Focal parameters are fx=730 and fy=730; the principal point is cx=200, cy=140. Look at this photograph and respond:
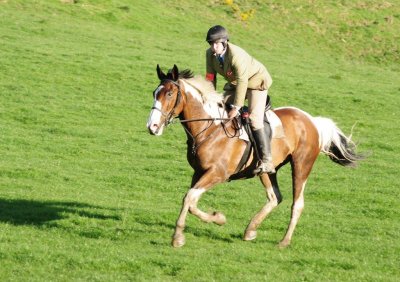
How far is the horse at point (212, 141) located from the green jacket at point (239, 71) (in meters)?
0.39

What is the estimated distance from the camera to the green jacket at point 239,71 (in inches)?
517

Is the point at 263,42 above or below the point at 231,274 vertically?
below

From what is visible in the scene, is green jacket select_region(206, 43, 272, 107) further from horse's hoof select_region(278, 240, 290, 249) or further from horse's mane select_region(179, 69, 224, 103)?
horse's hoof select_region(278, 240, 290, 249)

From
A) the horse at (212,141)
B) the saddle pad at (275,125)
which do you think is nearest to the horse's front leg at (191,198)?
the horse at (212,141)

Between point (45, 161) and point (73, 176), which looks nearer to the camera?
point (73, 176)

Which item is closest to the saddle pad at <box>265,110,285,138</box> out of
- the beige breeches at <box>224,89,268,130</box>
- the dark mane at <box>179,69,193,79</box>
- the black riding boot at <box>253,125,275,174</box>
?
the black riding boot at <box>253,125,275,174</box>

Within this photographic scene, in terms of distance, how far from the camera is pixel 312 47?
51.8 m

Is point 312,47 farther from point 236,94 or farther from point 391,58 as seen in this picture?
point 236,94

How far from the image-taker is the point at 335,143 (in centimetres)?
1574

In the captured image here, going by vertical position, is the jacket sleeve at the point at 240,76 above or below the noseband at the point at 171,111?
above

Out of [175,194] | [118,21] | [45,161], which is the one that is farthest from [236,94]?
[118,21]

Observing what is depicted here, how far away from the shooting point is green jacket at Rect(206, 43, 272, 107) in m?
13.1

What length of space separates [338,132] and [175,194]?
18.1ft

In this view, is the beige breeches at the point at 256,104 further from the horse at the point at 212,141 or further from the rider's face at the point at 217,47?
the rider's face at the point at 217,47
